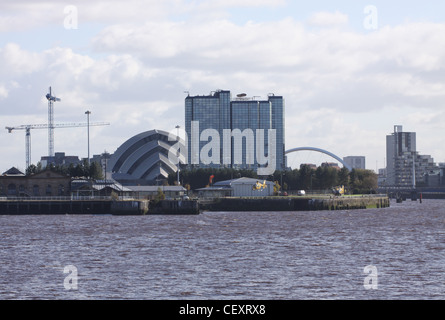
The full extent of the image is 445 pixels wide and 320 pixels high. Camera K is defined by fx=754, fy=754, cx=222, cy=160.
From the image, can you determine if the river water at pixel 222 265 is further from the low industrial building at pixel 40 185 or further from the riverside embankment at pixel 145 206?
the low industrial building at pixel 40 185

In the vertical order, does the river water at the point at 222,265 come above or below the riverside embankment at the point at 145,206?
below

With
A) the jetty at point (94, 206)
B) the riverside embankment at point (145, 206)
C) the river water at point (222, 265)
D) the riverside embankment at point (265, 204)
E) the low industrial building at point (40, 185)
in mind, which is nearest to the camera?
the river water at point (222, 265)

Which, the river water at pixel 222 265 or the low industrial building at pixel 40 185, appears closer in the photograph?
the river water at pixel 222 265

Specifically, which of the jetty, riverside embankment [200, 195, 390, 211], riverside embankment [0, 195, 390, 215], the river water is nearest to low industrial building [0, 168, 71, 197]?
riverside embankment [0, 195, 390, 215]

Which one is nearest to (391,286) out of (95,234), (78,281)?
(78,281)

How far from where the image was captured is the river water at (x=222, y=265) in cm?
4309

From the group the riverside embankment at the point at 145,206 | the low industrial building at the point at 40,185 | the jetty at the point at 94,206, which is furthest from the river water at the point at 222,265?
the low industrial building at the point at 40,185

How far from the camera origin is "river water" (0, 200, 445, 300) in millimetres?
43094

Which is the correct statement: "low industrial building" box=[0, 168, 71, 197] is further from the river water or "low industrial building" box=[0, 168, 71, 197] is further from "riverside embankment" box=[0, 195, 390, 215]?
the river water

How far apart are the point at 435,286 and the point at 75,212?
122 metres

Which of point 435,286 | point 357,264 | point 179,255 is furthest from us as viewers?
point 179,255

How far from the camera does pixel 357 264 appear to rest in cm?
5722
